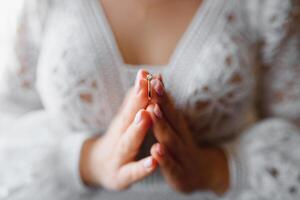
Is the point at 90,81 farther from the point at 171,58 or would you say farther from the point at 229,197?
the point at 229,197

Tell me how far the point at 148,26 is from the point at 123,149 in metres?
0.15

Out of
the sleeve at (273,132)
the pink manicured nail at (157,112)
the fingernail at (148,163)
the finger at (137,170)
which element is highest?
the pink manicured nail at (157,112)

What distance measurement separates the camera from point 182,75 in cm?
42

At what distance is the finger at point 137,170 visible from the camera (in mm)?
340

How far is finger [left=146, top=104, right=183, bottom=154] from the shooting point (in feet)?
1.00

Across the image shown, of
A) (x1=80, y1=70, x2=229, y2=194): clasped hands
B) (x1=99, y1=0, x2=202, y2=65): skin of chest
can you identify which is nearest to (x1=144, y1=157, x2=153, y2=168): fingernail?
(x1=80, y1=70, x2=229, y2=194): clasped hands

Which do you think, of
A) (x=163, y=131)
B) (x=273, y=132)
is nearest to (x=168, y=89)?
(x=163, y=131)

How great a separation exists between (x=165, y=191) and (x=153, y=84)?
0.79 feet

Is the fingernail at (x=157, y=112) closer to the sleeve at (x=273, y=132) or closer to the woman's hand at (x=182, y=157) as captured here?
the woman's hand at (x=182, y=157)

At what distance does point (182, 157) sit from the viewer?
0.44m

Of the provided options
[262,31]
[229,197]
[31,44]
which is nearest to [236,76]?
[262,31]

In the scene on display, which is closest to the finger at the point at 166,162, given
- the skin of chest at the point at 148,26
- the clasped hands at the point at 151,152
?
the clasped hands at the point at 151,152

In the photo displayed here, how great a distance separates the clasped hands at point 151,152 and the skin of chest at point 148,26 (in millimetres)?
67

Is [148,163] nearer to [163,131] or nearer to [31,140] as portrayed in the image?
[163,131]
